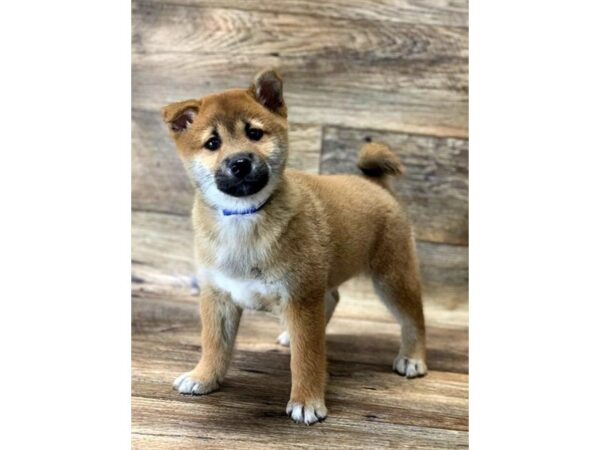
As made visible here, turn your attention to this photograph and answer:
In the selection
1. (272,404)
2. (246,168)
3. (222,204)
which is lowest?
(272,404)

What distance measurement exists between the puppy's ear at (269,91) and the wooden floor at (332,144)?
0.75m

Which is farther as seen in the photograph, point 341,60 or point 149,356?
point 341,60

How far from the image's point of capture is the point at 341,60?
9.05ft

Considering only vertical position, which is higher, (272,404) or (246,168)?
(246,168)

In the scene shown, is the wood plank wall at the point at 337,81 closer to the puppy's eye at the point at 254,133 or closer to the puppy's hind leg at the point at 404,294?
the puppy's hind leg at the point at 404,294

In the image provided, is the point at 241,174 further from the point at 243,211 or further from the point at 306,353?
the point at 306,353

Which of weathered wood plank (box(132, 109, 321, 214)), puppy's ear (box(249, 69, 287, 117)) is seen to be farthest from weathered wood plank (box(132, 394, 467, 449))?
weathered wood plank (box(132, 109, 321, 214))

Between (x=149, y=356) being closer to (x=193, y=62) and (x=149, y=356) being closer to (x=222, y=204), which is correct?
(x=222, y=204)

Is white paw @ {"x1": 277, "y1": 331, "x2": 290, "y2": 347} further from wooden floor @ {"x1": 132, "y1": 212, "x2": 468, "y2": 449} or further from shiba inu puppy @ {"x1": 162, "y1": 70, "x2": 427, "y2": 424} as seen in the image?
shiba inu puppy @ {"x1": 162, "y1": 70, "x2": 427, "y2": 424}

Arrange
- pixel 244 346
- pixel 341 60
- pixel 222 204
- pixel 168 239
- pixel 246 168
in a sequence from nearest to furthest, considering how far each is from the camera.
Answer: pixel 246 168 < pixel 222 204 < pixel 244 346 < pixel 341 60 < pixel 168 239

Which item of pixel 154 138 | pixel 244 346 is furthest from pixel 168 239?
pixel 244 346

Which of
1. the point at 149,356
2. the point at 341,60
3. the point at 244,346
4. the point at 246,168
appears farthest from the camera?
the point at 341,60

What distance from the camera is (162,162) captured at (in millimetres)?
2814

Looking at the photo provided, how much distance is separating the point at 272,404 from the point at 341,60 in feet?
4.48
